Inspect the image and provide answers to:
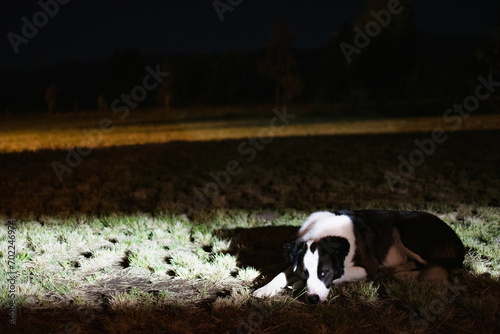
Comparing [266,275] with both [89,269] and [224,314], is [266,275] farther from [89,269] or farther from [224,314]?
[89,269]

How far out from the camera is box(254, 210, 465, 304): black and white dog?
3.32m

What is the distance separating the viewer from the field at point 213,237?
10.1 ft

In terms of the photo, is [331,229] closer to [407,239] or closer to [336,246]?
[336,246]

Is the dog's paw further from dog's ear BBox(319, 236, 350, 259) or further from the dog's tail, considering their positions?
the dog's tail

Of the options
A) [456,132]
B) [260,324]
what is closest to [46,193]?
[260,324]

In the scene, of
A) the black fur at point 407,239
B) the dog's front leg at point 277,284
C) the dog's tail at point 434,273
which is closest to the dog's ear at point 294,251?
the dog's front leg at point 277,284

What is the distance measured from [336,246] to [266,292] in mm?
745

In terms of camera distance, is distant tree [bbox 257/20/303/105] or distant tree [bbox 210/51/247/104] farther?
distant tree [bbox 210/51/247/104]

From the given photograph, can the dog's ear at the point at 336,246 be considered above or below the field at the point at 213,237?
above

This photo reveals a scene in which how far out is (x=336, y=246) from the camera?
342cm

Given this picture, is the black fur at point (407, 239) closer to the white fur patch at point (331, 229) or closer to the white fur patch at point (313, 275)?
the white fur patch at point (331, 229)

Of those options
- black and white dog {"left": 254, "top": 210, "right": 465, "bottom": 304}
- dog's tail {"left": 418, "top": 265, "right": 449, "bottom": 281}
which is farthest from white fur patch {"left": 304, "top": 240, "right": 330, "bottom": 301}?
dog's tail {"left": 418, "top": 265, "right": 449, "bottom": 281}

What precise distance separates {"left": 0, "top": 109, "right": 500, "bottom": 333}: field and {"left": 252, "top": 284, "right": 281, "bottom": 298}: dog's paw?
65mm

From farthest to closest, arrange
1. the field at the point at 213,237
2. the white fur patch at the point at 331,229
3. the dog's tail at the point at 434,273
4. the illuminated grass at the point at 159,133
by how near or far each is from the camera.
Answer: the illuminated grass at the point at 159,133
the white fur patch at the point at 331,229
the dog's tail at the point at 434,273
the field at the point at 213,237
